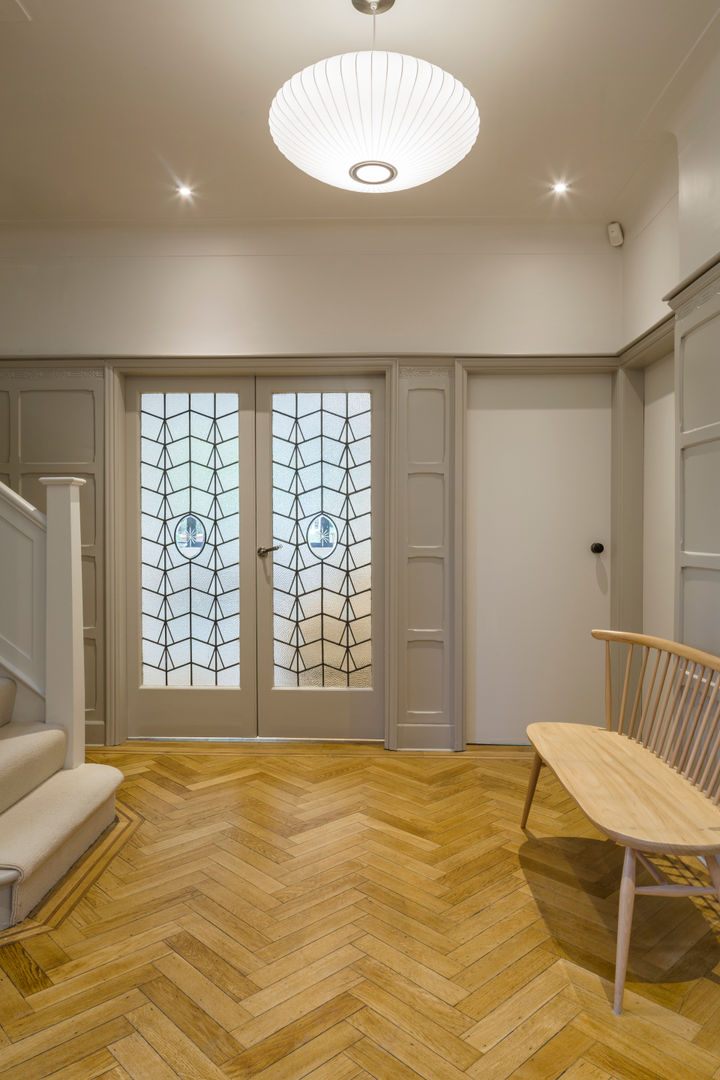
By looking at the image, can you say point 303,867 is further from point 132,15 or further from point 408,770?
point 132,15

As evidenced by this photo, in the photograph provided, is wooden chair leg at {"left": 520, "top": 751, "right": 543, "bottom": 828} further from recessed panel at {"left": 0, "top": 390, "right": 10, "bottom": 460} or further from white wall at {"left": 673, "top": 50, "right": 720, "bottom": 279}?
recessed panel at {"left": 0, "top": 390, "right": 10, "bottom": 460}

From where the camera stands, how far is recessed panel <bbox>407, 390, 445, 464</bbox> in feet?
11.7

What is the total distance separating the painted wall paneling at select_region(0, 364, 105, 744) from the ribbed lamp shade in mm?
2185

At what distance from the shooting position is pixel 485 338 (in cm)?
353

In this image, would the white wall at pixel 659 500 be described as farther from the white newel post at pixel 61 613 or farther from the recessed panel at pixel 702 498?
the white newel post at pixel 61 613

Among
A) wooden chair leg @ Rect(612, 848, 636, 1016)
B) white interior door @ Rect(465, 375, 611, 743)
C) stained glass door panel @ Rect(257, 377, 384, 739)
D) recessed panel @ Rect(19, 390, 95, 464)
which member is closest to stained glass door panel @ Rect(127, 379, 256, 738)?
stained glass door panel @ Rect(257, 377, 384, 739)

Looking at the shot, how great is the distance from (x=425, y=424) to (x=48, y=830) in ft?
8.45

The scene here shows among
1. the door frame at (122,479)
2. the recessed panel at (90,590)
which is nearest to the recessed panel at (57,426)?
the door frame at (122,479)

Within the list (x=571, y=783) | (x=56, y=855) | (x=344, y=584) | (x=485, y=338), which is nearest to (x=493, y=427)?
(x=485, y=338)

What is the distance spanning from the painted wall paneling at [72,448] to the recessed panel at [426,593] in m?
1.75

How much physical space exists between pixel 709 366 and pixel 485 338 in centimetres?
144

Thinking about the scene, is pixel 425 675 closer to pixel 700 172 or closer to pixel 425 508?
pixel 425 508

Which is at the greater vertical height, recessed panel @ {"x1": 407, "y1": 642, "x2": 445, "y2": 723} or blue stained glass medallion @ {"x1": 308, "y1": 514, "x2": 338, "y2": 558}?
blue stained glass medallion @ {"x1": 308, "y1": 514, "x2": 338, "y2": 558}

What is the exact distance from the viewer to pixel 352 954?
1.83 meters
